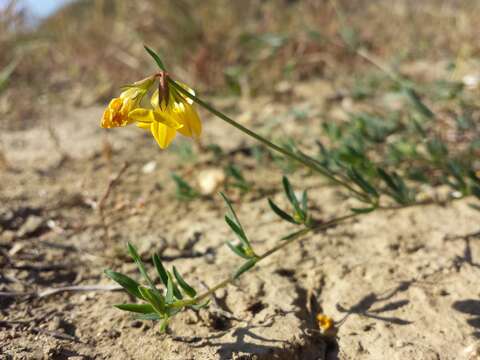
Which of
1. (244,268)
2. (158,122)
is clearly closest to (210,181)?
(244,268)

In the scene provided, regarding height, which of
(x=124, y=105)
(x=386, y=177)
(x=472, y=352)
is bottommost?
(x=472, y=352)

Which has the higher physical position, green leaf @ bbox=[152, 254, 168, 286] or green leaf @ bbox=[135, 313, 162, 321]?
green leaf @ bbox=[152, 254, 168, 286]

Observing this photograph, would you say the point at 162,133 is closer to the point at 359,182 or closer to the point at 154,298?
the point at 154,298

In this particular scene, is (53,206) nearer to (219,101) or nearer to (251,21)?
(219,101)

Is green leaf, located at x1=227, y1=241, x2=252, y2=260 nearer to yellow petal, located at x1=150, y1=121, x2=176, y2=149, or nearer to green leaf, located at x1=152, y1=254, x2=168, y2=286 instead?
green leaf, located at x1=152, y1=254, x2=168, y2=286

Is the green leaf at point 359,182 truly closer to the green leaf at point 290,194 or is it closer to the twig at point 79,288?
the green leaf at point 290,194

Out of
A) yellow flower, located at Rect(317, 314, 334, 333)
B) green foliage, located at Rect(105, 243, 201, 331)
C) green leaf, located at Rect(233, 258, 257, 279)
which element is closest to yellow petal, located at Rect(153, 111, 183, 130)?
green foliage, located at Rect(105, 243, 201, 331)
